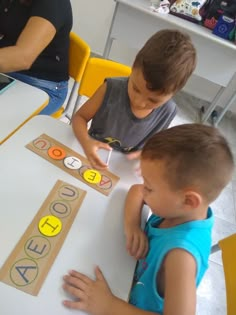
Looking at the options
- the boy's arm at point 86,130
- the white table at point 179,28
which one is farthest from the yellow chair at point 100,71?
the white table at point 179,28

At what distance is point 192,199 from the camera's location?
23.9 inches

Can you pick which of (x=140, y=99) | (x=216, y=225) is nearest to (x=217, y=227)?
(x=216, y=225)

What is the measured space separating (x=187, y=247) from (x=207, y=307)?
1.09 m

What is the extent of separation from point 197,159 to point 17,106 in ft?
2.04

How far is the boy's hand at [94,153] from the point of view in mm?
849

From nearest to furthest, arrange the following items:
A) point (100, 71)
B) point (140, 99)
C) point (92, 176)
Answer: point (92, 176) < point (140, 99) < point (100, 71)

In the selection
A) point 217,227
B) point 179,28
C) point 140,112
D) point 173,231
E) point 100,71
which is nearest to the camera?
point 173,231

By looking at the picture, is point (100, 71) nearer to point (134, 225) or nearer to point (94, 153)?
point (94, 153)

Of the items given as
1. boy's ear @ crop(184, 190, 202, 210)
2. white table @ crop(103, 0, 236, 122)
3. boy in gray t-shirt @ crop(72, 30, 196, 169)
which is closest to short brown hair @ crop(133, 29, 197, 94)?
boy in gray t-shirt @ crop(72, 30, 196, 169)

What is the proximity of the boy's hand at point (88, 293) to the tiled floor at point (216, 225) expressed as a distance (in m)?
0.95

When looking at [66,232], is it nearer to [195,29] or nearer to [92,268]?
[92,268]

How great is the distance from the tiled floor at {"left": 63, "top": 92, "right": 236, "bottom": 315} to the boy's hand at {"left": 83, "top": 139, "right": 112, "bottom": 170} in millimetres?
683

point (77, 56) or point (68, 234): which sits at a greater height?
point (68, 234)

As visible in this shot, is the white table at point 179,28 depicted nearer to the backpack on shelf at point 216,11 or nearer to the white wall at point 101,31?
the backpack on shelf at point 216,11
